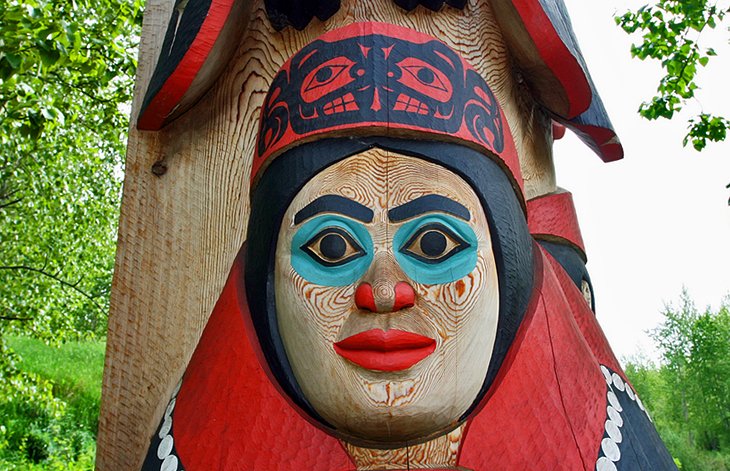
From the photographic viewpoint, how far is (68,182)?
6.46m

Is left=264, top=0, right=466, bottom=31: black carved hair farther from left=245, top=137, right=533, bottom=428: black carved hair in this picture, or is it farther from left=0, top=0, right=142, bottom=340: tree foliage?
left=0, top=0, right=142, bottom=340: tree foliage

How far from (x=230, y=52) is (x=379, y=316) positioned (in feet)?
3.10

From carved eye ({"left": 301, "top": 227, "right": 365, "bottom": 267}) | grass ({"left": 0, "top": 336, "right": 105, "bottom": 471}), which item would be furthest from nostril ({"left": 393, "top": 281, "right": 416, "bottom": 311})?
grass ({"left": 0, "top": 336, "right": 105, "bottom": 471})

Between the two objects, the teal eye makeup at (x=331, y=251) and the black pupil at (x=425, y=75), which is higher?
the black pupil at (x=425, y=75)

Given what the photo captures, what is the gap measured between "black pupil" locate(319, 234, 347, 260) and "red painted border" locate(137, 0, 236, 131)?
0.64 metres

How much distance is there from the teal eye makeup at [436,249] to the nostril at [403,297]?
0.12 feet

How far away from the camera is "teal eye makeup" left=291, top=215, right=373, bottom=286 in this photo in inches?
55.0

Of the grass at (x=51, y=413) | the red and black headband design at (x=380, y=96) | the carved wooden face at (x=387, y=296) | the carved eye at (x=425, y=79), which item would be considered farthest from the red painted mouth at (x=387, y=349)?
the grass at (x=51, y=413)

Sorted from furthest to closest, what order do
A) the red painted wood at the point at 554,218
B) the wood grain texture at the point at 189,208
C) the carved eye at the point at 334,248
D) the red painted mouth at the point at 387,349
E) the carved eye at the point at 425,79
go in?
1. the red painted wood at the point at 554,218
2. the wood grain texture at the point at 189,208
3. the carved eye at the point at 425,79
4. the carved eye at the point at 334,248
5. the red painted mouth at the point at 387,349

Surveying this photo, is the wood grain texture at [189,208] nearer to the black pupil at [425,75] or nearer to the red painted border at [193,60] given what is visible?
the red painted border at [193,60]

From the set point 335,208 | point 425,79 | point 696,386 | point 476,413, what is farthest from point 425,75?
point 696,386

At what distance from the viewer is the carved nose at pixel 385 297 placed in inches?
51.8

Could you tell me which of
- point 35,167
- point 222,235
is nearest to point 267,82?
point 222,235

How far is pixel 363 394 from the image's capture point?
1.31 meters
